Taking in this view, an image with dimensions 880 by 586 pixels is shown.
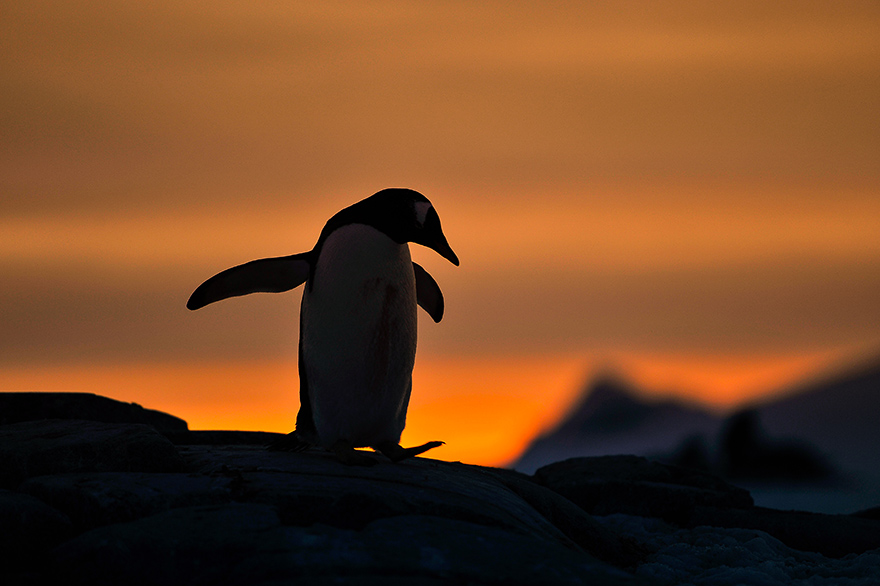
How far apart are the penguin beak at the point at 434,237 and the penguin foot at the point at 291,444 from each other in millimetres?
1856

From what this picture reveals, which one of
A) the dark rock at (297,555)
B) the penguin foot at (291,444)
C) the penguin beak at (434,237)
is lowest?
the dark rock at (297,555)

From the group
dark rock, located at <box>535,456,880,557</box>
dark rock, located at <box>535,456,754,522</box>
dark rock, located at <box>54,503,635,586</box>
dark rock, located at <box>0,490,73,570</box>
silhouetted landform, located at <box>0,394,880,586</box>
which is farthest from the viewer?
dark rock, located at <box>535,456,754,522</box>

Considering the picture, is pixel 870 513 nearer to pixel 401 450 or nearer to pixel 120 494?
pixel 401 450

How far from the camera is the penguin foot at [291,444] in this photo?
6.20 m

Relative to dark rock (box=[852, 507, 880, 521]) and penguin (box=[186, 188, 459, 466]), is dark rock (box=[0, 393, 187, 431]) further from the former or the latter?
dark rock (box=[852, 507, 880, 521])

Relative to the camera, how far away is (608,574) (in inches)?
140

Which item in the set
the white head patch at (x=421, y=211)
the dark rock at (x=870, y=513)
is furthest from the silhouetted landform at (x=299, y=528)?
the dark rock at (x=870, y=513)

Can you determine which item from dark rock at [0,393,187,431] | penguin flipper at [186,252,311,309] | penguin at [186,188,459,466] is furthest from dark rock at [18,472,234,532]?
dark rock at [0,393,187,431]

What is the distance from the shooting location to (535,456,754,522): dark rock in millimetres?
8461

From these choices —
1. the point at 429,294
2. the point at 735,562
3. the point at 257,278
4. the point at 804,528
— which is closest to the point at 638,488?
the point at 804,528

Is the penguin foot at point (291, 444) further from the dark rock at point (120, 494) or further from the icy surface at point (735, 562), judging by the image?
the icy surface at point (735, 562)

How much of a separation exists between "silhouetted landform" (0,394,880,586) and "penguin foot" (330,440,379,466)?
0.27 feet

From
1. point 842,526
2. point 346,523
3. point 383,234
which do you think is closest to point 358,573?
point 346,523

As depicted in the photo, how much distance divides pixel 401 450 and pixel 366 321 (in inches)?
38.7
